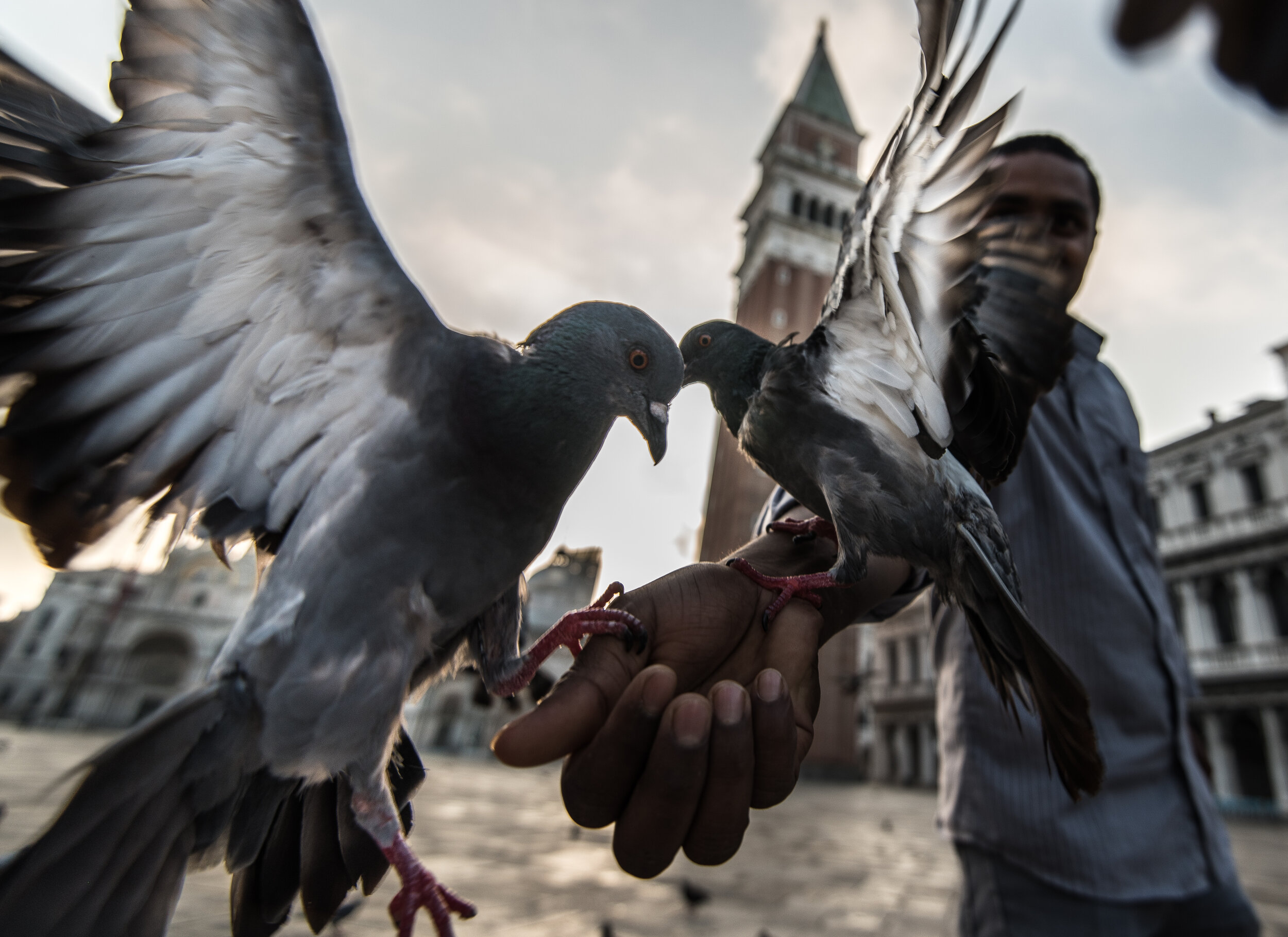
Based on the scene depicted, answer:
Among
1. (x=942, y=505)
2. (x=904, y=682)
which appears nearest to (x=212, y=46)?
(x=942, y=505)

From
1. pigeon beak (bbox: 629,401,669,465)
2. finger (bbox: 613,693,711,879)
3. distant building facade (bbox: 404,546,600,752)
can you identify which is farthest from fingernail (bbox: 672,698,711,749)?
distant building facade (bbox: 404,546,600,752)

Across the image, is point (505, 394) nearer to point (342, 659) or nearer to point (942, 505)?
point (342, 659)

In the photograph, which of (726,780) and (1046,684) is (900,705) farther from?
(726,780)

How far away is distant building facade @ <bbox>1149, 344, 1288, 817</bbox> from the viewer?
72.5 feet

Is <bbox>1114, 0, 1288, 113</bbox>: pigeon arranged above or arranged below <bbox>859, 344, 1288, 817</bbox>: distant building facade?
below

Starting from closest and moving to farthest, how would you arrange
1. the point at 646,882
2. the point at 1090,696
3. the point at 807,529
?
the point at 807,529, the point at 1090,696, the point at 646,882

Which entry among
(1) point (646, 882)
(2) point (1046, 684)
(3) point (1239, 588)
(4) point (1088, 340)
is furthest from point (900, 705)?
(2) point (1046, 684)

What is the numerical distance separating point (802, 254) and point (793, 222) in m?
2.41

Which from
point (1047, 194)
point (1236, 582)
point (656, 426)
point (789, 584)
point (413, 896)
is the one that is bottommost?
point (413, 896)

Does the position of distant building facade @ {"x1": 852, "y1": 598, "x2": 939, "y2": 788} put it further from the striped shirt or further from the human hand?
the human hand

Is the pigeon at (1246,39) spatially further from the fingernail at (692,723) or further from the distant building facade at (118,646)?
the distant building facade at (118,646)

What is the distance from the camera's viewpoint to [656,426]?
6.41 feet

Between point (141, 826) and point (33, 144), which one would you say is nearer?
point (141, 826)

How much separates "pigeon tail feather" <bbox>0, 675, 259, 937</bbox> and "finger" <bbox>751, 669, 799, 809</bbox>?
116 cm
